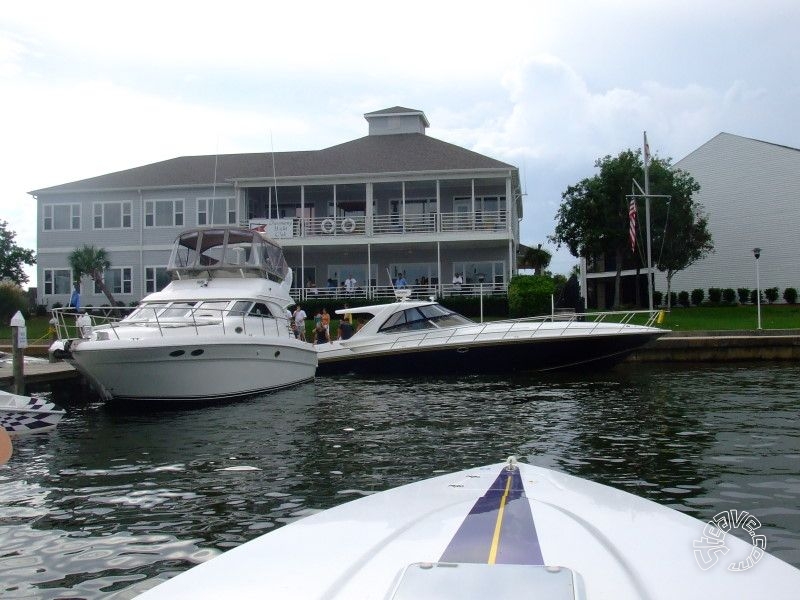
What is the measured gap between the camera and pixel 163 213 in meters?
37.5

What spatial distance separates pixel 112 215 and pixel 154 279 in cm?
420

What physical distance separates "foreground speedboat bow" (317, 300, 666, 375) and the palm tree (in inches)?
735

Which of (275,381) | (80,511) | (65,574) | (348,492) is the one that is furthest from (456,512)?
(275,381)

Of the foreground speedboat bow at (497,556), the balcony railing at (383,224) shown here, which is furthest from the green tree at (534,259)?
the foreground speedboat bow at (497,556)

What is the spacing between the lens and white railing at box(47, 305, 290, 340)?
13617mm

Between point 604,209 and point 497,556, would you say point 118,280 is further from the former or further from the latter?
point 497,556

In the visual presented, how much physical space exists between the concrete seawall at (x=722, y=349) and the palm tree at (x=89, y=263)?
80.9 feet

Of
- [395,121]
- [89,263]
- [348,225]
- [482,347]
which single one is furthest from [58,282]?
[482,347]

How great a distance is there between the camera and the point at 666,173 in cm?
3878

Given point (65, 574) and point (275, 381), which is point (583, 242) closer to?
point (275, 381)

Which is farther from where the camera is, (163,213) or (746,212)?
(746,212)

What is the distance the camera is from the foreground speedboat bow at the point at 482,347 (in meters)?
18.7

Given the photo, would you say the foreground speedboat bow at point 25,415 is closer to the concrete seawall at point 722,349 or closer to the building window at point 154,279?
the concrete seawall at point 722,349

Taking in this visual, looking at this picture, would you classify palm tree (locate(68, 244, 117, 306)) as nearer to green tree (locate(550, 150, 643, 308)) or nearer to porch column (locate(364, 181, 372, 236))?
porch column (locate(364, 181, 372, 236))
